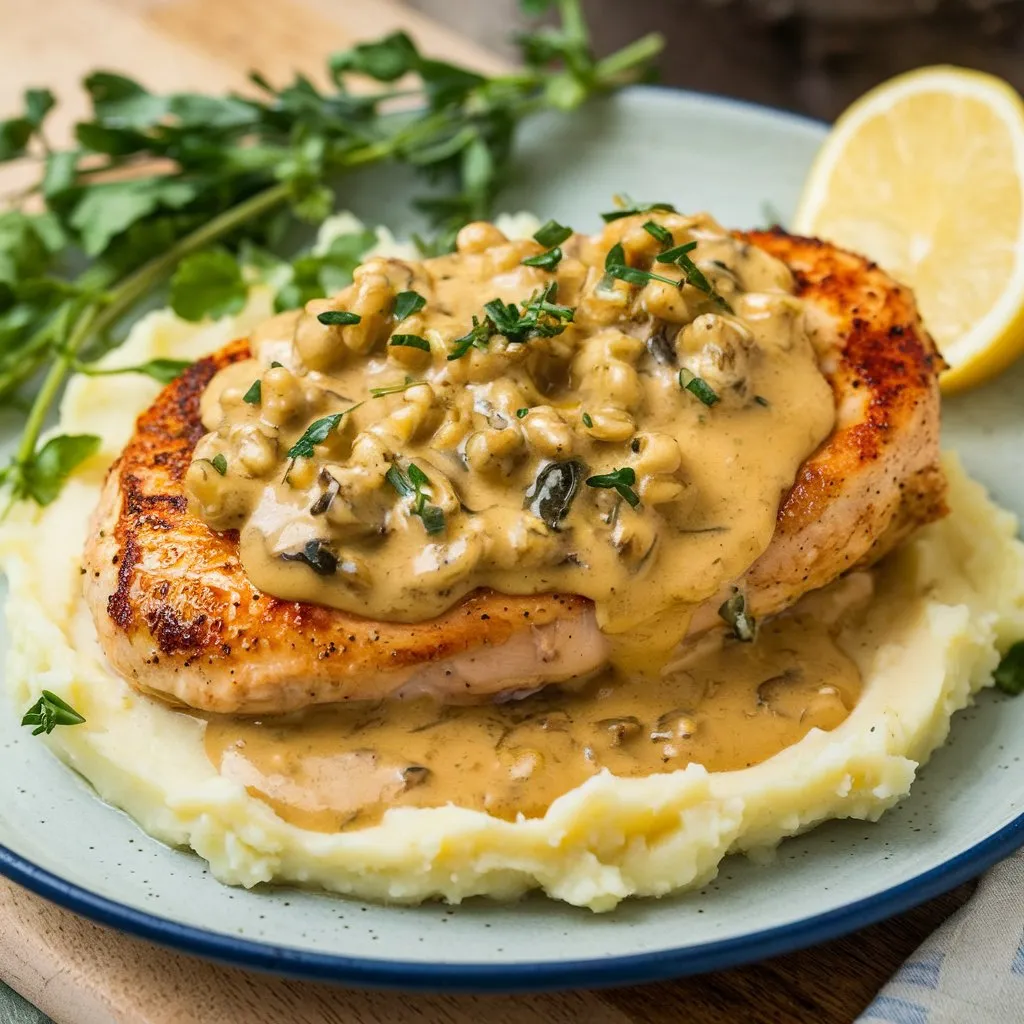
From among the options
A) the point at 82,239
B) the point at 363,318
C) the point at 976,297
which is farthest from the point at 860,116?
the point at 82,239

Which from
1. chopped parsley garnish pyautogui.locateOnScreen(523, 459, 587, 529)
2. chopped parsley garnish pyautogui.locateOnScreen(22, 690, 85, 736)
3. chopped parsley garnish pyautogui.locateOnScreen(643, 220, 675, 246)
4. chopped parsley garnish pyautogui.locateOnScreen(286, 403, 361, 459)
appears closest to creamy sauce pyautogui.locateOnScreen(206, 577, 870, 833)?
chopped parsley garnish pyautogui.locateOnScreen(22, 690, 85, 736)

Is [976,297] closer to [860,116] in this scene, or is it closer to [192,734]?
[860,116]

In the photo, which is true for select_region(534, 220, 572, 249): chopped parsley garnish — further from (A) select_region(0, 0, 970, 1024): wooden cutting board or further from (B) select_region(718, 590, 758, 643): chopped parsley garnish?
(A) select_region(0, 0, 970, 1024): wooden cutting board

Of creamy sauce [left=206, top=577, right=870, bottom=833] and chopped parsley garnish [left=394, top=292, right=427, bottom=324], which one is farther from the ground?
chopped parsley garnish [left=394, top=292, right=427, bottom=324]

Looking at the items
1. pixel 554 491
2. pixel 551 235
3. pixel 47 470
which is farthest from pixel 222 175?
pixel 554 491

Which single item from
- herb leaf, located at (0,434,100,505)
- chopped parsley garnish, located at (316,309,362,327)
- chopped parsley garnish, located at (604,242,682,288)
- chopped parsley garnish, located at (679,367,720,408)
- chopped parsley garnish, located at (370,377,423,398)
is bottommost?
herb leaf, located at (0,434,100,505)
